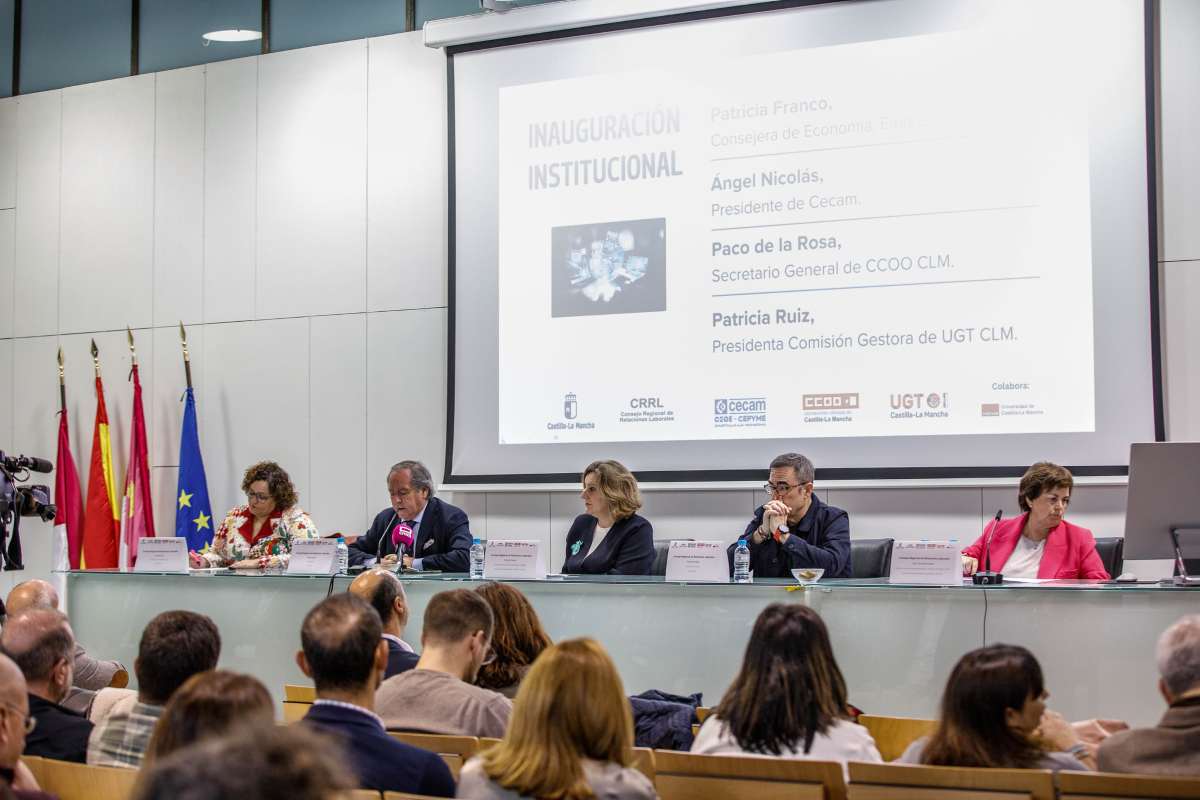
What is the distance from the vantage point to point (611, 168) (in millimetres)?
6094

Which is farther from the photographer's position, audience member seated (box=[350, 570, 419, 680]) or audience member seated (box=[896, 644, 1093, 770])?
audience member seated (box=[350, 570, 419, 680])

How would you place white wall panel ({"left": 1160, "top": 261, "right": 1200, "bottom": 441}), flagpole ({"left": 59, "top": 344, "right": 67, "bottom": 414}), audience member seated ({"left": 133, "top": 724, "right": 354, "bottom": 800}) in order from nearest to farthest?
audience member seated ({"left": 133, "top": 724, "right": 354, "bottom": 800})
white wall panel ({"left": 1160, "top": 261, "right": 1200, "bottom": 441})
flagpole ({"left": 59, "top": 344, "right": 67, "bottom": 414})

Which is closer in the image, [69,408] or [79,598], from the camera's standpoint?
[79,598]

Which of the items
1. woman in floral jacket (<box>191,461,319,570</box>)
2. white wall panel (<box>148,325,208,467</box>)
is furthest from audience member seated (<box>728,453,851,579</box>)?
white wall panel (<box>148,325,208,467</box>)

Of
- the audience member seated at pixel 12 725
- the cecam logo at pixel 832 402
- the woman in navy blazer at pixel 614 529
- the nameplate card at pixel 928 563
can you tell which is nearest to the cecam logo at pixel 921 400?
the cecam logo at pixel 832 402

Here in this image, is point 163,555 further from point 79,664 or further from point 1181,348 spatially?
point 1181,348

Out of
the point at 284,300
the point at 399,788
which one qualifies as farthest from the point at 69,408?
the point at 399,788

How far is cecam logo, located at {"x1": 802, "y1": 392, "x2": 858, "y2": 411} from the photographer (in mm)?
5598

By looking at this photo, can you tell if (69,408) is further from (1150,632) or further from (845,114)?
(1150,632)

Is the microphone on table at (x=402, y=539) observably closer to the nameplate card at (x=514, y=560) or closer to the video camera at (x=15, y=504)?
the nameplate card at (x=514, y=560)

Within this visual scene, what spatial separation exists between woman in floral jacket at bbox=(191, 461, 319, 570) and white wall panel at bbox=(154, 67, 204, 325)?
1.82m

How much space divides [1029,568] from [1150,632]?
1.24 meters

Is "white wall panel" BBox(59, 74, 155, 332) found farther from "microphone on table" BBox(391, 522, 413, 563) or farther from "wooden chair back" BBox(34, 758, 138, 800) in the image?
"wooden chair back" BBox(34, 758, 138, 800)

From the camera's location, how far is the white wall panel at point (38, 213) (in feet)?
24.7
